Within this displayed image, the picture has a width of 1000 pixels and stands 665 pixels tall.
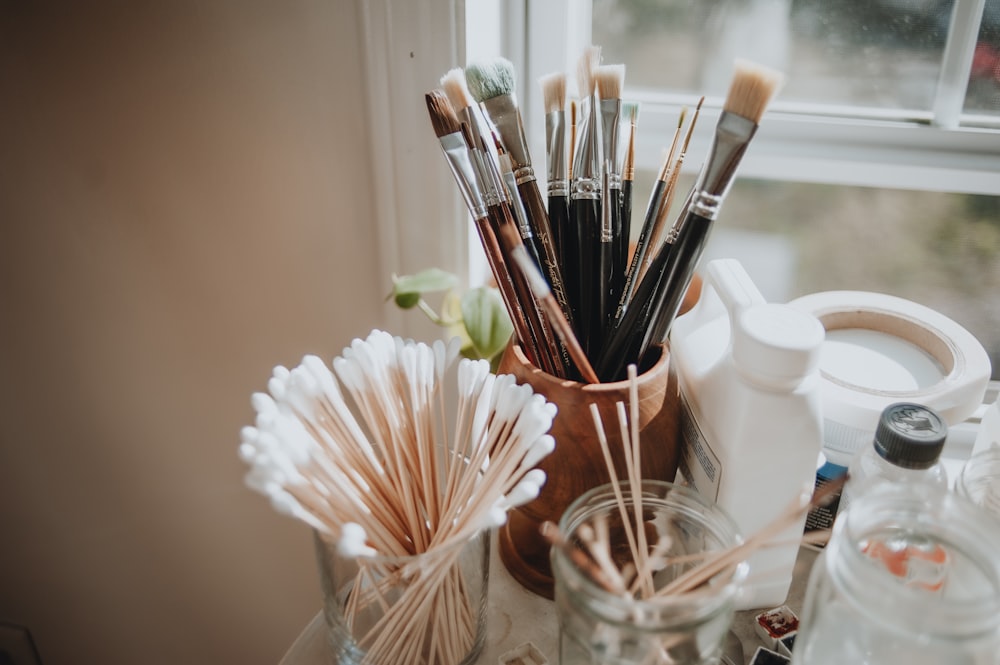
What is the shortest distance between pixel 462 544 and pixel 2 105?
60 cm

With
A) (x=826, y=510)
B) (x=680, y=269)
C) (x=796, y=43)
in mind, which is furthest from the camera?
(x=796, y=43)

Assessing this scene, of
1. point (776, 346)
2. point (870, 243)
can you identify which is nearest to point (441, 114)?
point (776, 346)

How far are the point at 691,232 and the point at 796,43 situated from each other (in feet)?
1.15

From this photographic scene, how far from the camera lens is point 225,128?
2.30ft

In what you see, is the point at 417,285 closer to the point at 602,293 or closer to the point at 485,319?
the point at 485,319

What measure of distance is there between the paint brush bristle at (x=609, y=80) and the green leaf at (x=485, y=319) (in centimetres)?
22

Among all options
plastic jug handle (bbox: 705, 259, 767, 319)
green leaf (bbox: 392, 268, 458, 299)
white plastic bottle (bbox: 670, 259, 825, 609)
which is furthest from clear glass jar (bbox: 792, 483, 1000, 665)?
green leaf (bbox: 392, 268, 458, 299)

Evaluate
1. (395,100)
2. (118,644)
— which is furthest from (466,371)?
(118,644)

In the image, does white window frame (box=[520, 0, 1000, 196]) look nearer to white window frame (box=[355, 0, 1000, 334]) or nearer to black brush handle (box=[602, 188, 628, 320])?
white window frame (box=[355, 0, 1000, 334])

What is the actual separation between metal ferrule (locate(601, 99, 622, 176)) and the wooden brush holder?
0.12 m

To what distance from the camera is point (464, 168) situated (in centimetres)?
50

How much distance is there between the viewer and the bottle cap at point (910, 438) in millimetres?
464

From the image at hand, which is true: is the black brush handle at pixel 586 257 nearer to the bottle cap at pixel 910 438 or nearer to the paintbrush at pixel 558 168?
the paintbrush at pixel 558 168

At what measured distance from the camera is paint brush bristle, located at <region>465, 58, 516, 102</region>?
50cm
